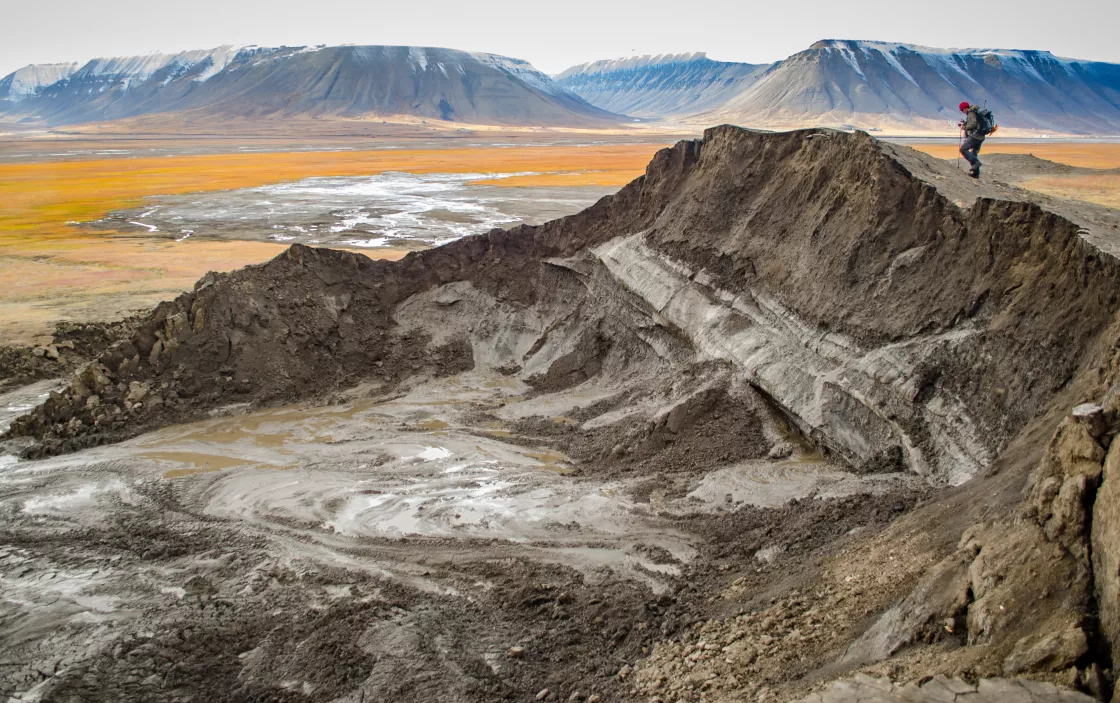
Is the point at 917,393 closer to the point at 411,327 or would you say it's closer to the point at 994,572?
the point at 994,572

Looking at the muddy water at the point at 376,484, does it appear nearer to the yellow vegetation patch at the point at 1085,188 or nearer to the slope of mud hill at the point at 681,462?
the slope of mud hill at the point at 681,462

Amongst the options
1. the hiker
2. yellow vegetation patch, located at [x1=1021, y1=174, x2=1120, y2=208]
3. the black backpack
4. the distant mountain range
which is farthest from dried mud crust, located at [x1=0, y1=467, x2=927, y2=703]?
the distant mountain range

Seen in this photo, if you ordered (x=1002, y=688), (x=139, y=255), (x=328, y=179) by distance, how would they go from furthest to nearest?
(x=328, y=179)
(x=139, y=255)
(x=1002, y=688)

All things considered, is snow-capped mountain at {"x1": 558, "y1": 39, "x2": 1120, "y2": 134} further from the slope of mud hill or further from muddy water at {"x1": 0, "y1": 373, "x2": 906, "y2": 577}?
muddy water at {"x1": 0, "y1": 373, "x2": 906, "y2": 577}

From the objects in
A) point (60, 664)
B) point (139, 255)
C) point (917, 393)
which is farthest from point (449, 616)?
point (139, 255)

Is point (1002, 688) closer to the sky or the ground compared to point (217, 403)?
closer to the sky

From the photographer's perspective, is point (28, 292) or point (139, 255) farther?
point (139, 255)

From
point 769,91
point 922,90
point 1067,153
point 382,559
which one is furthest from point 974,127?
point 769,91
